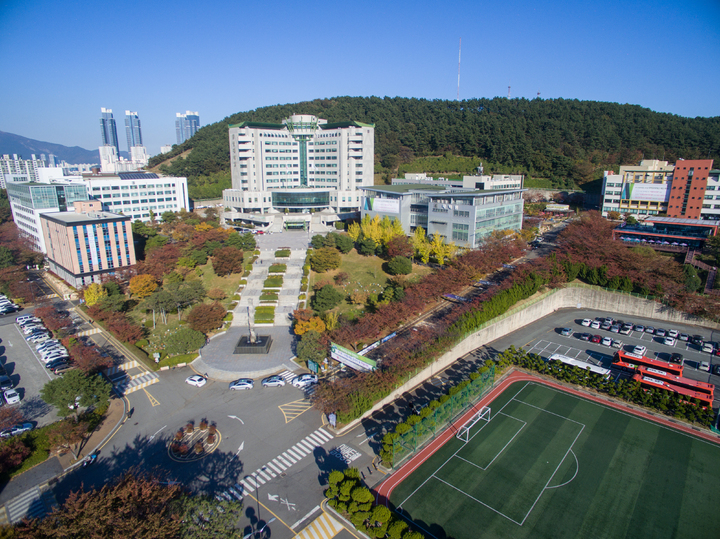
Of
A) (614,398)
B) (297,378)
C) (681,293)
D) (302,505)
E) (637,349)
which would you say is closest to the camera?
(302,505)

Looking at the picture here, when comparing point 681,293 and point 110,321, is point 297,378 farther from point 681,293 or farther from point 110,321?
point 681,293

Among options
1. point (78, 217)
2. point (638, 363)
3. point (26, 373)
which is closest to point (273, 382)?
point (26, 373)

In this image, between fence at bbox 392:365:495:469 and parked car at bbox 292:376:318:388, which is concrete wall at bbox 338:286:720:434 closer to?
fence at bbox 392:365:495:469

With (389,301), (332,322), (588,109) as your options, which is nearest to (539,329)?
(389,301)

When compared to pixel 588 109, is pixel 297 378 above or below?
below

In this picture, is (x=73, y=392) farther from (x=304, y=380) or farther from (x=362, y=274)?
(x=362, y=274)

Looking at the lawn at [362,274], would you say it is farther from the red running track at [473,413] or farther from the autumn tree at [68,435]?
the autumn tree at [68,435]

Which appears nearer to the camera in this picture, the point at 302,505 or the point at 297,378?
the point at 302,505
